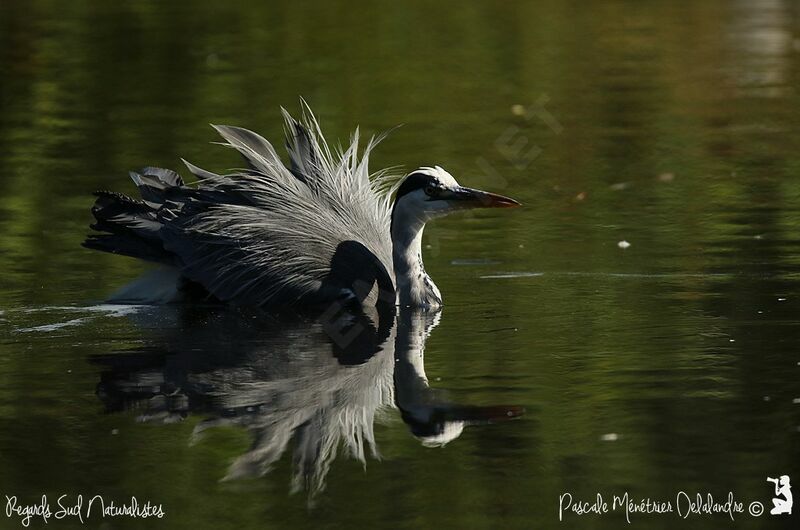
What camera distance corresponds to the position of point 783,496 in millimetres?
6188

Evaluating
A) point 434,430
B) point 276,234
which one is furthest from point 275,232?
point 434,430

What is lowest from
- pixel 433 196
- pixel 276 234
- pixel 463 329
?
pixel 463 329

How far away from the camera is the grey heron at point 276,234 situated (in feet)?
32.2

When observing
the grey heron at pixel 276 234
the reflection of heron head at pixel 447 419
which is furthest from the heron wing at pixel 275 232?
the reflection of heron head at pixel 447 419

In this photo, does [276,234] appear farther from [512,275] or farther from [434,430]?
[434,430]

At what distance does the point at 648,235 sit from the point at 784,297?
2.04 meters

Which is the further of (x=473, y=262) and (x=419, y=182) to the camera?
(x=473, y=262)

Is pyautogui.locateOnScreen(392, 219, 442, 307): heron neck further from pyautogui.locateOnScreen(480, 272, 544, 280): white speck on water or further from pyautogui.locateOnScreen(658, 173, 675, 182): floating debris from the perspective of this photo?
pyautogui.locateOnScreen(658, 173, 675, 182): floating debris

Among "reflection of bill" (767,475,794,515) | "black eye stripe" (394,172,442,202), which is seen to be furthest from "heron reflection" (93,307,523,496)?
"reflection of bill" (767,475,794,515)

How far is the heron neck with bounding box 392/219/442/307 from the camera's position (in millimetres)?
9688

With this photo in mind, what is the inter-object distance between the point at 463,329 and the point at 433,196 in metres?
1.09

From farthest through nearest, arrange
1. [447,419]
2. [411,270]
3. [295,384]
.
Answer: [411,270], [295,384], [447,419]

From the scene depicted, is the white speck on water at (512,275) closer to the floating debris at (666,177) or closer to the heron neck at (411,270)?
the heron neck at (411,270)

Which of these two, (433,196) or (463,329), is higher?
(433,196)
